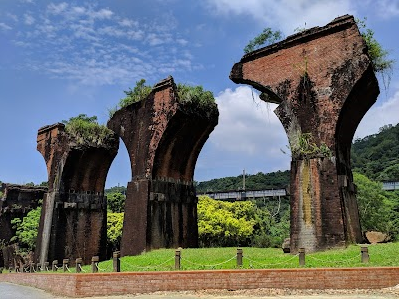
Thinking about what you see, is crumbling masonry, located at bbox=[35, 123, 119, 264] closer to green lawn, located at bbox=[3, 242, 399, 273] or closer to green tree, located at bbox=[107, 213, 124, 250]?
green tree, located at bbox=[107, 213, 124, 250]

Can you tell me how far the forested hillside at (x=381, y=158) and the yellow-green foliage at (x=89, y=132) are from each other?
95.0 feet

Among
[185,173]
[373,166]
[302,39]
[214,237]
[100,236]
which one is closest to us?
[302,39]

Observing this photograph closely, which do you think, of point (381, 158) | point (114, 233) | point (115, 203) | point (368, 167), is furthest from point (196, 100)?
point (381, 158)

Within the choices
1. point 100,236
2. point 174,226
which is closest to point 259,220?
point 100,236

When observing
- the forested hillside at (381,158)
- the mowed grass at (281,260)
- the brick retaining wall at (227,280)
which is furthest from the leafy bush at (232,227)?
the brick retaining wall at (227,280)

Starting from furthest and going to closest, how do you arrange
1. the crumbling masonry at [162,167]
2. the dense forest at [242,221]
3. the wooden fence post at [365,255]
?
the dense forest at [242,221], the crumbling masonry at [162,167], the wooden fence post at [365,255]

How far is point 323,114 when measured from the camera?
11.5 m

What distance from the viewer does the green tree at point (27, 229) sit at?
24.8 m

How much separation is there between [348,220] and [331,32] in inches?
210

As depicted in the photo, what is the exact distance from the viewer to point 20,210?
29469 mm

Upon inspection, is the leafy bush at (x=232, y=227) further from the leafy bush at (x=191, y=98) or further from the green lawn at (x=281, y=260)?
the green lawn at (x=281, y=260)

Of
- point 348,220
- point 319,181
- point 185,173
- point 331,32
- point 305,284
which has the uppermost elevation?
point 331,32

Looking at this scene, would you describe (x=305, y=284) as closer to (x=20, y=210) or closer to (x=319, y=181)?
(x=319, y=181)

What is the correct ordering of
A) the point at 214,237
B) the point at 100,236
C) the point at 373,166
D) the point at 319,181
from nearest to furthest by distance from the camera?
the point at 319,181 < the point at 100,236 < the point at 214,237 < the point at 373,166
